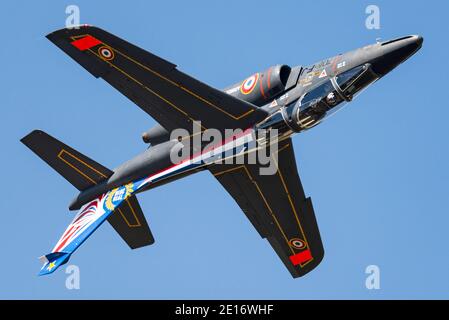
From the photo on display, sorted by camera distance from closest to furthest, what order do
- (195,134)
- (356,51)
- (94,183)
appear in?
1. (356,51)
2. (195,134)
3. (94,183)

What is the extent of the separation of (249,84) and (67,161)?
792cm

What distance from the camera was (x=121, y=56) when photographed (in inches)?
1300

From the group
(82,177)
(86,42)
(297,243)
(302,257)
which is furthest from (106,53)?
(302,257)

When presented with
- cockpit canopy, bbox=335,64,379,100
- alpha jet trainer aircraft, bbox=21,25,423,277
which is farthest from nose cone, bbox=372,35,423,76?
cockpit canopy, bbox=335,64,379,100

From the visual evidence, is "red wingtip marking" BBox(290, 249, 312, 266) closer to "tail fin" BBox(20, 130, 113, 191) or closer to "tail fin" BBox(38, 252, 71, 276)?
"tail fin" BBox(20, 130, 113, 191)

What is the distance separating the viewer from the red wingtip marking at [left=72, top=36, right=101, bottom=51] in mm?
32750

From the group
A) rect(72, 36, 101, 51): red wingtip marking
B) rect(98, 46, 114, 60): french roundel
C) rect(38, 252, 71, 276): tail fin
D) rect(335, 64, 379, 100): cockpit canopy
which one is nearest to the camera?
rect(335, 64, 379, 100): cockpit canopy

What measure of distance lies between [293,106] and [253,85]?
6.25 ft

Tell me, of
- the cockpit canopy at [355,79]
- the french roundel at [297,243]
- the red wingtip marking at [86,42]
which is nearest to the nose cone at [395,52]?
the cockpit canopy at [355,79]

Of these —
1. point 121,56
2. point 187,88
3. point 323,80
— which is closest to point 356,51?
point 323,80

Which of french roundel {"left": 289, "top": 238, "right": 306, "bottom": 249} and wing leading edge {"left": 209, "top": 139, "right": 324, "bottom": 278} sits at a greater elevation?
wing leading edge {"left": 209, "top": 139, "right": 324, "bottom": 278}

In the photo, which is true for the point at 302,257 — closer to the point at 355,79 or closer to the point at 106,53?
the point at 355,79

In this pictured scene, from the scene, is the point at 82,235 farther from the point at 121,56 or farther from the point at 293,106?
the point at 293,106

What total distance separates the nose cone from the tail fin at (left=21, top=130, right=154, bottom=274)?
37.3 ft
